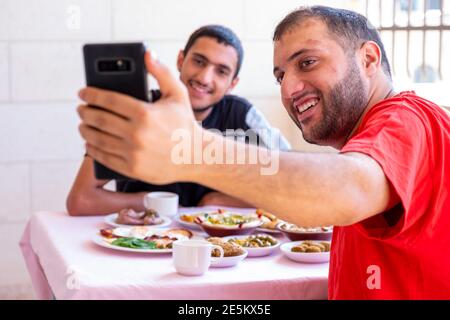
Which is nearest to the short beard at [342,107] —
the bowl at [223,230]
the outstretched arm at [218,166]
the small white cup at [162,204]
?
the outstretched arm at [218,166]

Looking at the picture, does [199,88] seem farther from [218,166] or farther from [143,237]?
[218,166]

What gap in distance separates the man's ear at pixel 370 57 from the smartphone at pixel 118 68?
24.9 inches

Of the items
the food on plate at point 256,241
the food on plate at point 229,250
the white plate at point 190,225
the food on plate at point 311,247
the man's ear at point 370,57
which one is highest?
the man's ear at point 370,57

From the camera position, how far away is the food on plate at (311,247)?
177 cm

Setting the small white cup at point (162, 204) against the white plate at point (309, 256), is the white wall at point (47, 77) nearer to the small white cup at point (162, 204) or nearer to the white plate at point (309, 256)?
the small white cup at point (162, 204)

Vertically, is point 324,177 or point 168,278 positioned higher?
point 324,177

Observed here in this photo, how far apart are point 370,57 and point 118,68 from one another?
0.66 metres

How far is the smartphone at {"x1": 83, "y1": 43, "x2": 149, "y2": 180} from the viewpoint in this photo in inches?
30.2

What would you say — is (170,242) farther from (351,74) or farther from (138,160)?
(138,160)

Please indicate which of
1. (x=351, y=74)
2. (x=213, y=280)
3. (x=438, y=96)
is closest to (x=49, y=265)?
(x=213, y=280)

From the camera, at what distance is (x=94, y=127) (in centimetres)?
77

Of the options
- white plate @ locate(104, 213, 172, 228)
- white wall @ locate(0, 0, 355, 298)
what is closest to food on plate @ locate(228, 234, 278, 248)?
white plate @ locate(104, 213, 172, 228)

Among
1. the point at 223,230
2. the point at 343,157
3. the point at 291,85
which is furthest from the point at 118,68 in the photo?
the point at 223,230

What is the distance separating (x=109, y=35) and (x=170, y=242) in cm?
162
